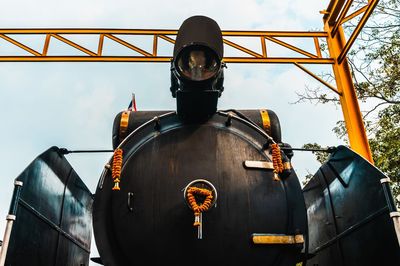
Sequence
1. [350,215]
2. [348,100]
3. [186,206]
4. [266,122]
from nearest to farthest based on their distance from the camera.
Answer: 1. [186,206]
2. [266,122]
3. [350,215]
4. [348,100]

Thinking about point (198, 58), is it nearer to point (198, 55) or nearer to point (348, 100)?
point (198, 55)

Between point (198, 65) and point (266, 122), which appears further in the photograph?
point (266, 122)

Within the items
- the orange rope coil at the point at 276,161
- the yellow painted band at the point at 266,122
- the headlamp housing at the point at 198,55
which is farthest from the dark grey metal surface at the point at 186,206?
the headlamp housing at the point at 198,55

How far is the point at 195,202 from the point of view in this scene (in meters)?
1.81

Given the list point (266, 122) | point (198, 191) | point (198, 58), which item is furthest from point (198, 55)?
point (266, 122)

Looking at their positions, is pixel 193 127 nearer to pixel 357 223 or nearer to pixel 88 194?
pixel 357 223

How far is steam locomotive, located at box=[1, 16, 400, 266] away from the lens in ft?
6.31

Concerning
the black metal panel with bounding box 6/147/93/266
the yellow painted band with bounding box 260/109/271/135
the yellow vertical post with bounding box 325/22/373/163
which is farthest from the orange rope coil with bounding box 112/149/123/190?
the yellow vertical post with bounding box 325/22/373/163

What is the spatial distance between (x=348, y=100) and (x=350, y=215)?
3.92 meters

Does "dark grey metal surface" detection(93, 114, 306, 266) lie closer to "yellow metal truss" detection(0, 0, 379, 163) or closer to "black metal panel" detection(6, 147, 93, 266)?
"black metal panel" detection(6, 147, 93, 266)

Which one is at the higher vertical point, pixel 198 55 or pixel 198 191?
pixel 198 55

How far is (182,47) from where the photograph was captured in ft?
6.32

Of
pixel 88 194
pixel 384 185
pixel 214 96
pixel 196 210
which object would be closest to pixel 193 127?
pixel 214 96

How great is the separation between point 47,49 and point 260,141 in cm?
545
